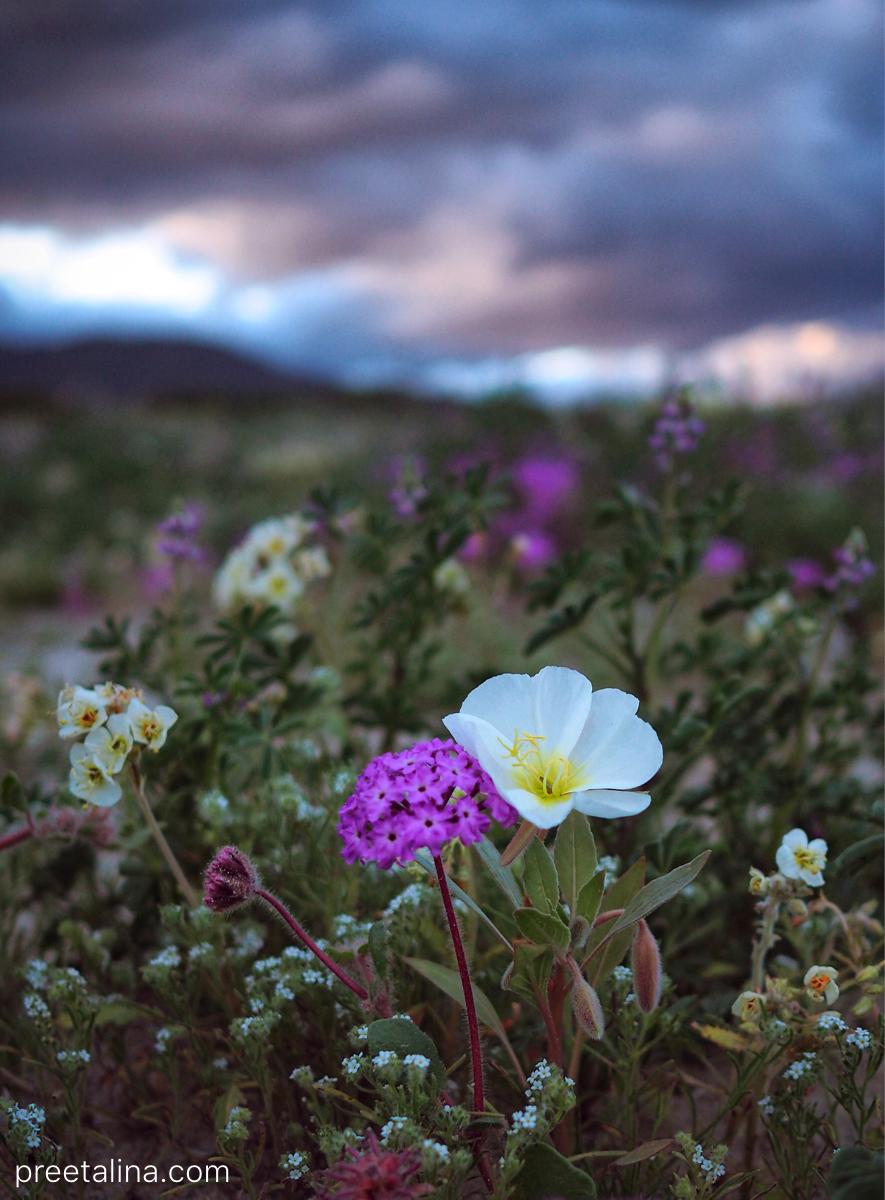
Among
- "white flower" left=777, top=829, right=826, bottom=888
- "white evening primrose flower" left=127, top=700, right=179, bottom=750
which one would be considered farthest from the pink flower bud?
"white evening primrose flower" left=127, top=700, right=179, bottom=750

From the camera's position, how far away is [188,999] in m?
1.61

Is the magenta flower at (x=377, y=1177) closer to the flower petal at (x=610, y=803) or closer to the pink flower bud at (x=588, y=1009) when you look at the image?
the pink flower bud at (x=588, y=1009)

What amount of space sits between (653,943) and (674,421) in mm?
1300

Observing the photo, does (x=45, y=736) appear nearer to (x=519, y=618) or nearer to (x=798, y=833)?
(x=519, y=618)

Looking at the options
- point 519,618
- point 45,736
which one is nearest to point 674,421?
point 45,736

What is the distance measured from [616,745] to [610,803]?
0.09 meters

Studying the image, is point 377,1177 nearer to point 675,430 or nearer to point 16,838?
point 16,838

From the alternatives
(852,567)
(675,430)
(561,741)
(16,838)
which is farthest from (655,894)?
(675,430)

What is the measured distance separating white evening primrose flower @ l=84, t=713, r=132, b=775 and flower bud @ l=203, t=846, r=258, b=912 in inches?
11.0

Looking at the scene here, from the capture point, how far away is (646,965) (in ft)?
4.04

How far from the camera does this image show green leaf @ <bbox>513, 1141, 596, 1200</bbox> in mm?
1170

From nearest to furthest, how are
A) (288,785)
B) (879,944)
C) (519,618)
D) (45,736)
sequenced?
1. (879,944)
2. (288,785)
3. (45,736)
4. (519,618)

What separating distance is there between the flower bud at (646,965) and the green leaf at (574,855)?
9 cm

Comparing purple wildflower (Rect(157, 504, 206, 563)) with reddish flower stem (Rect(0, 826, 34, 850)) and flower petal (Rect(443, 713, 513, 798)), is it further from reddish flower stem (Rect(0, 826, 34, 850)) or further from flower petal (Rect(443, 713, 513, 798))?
flower petal (Rect(443, 713, 513, 798))
